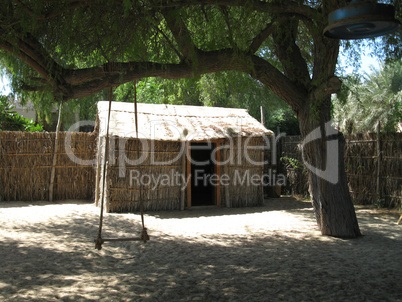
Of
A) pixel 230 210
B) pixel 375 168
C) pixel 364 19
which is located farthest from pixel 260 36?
pixel 375 168

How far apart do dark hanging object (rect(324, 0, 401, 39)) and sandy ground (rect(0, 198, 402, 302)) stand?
2.42m

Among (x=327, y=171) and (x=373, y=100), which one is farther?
(x=373, y=100)

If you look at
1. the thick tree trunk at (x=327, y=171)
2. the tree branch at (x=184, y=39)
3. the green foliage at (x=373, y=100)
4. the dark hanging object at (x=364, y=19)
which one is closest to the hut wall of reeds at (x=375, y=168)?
the thick tree trunk at (x=327, y=171)

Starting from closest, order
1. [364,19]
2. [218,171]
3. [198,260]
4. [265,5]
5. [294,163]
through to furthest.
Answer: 1. [364,19]
2. [265,5]
3. [198,260]
4. [218,171]
5. [294,163]

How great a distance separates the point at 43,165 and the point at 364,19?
30.8ft

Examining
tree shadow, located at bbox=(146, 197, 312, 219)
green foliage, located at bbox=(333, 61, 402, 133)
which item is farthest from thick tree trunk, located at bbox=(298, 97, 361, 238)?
green foliage, located at bbox=(333, 61, 402, 133)

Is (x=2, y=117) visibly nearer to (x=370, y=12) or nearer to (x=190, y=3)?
(x=190, y=3)

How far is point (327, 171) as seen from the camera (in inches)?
231

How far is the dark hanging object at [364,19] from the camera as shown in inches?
112

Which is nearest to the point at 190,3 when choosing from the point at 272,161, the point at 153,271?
the point at 153,271

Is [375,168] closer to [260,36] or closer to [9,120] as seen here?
[260,36]

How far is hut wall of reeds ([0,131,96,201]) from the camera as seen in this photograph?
32.9 ft

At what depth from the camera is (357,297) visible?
3557 mm

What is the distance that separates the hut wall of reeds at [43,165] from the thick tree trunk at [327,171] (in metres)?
6.75
